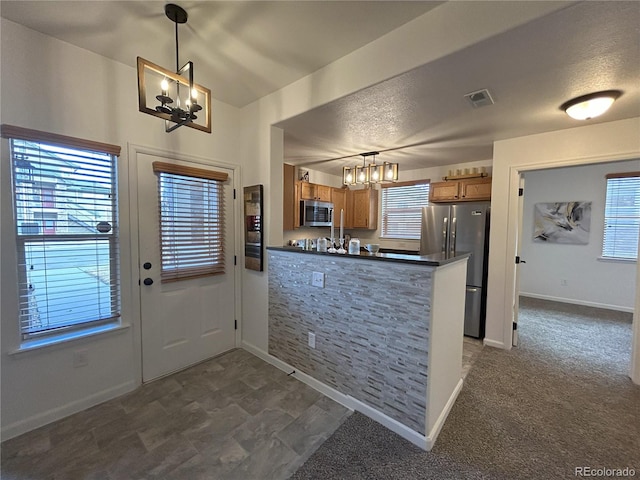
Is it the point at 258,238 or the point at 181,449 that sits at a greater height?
the point at 258,238

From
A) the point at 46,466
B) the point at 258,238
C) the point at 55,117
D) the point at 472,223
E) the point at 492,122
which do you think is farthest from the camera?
the point at 472,223

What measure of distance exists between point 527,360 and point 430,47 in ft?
10.5

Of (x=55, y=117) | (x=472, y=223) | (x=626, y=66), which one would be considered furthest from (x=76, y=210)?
(x=472, y=223)

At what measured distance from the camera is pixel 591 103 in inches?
80.8

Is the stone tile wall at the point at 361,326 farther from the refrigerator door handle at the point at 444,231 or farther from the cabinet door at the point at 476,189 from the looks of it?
the cabinet door at the point at 476,189

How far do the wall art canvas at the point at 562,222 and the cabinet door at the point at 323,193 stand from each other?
4.13 metres

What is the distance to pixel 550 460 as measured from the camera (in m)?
1.63

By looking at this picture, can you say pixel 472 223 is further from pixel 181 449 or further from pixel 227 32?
pixel 181 449

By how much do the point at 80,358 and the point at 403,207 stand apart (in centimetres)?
491

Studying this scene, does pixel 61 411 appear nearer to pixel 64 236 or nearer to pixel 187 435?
pixel 187 435

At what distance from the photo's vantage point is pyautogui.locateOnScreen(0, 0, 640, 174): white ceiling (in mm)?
1492

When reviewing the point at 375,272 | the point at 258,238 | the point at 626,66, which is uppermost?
the point at 626,66

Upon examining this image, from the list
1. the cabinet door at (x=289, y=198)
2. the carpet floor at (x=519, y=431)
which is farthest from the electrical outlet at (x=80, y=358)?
the cabinet door at (x=289, y=198)

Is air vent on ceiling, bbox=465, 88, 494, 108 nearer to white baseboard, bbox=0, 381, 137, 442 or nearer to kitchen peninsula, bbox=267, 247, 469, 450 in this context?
kitchen peninsula, bbox=267, 247, 469, 450
